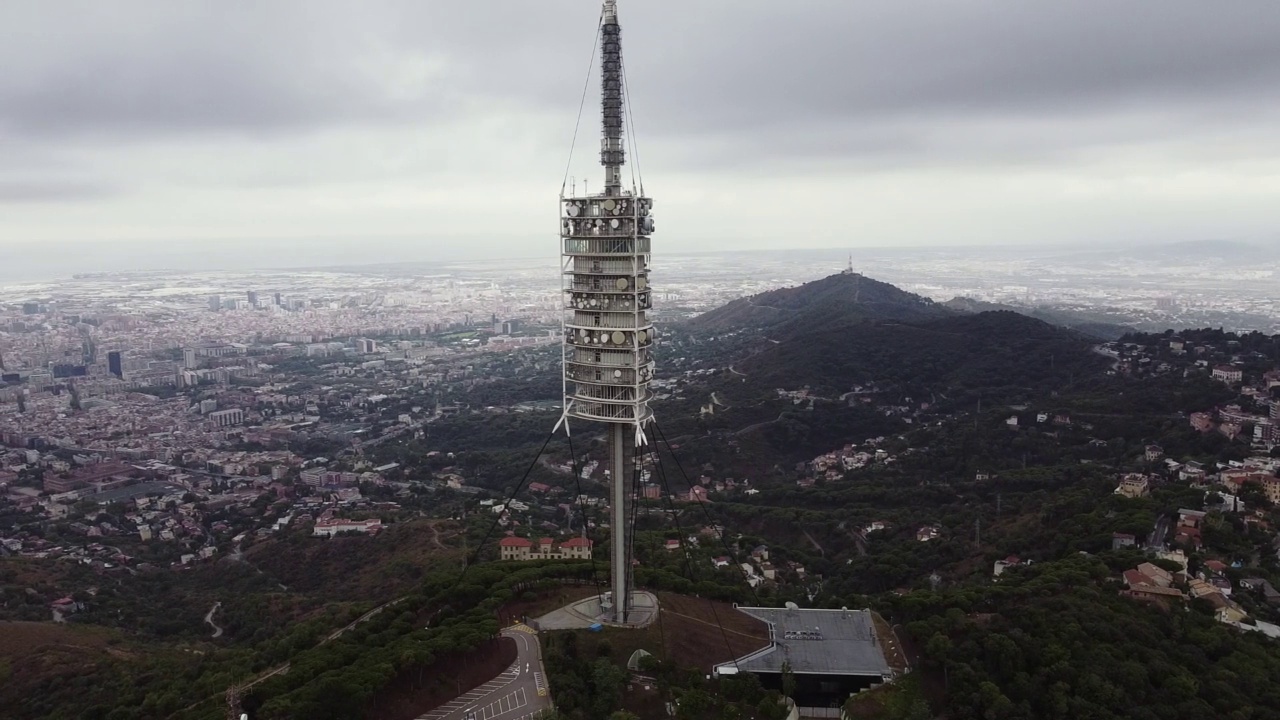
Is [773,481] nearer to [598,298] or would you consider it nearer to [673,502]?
[673,502]

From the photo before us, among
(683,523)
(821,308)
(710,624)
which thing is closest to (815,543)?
(683,523)

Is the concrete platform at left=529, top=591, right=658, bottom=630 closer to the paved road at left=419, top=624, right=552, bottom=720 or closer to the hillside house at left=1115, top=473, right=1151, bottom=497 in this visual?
the paved road at left=419, top=624, right=552, bottom=720

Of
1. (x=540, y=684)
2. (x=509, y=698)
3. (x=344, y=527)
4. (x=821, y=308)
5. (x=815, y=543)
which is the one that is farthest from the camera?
(x=821, y=308)

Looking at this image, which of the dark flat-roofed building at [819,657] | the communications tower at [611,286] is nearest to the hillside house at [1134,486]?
the dark flat-roofed building at [819,657]

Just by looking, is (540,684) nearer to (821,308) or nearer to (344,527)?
(344,527)

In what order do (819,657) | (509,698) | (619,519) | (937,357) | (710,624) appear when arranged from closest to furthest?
(509,698) < (619,519) < (819,657) < (710,624) < (937,357)

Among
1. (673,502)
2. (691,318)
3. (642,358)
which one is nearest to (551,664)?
(642,358)
